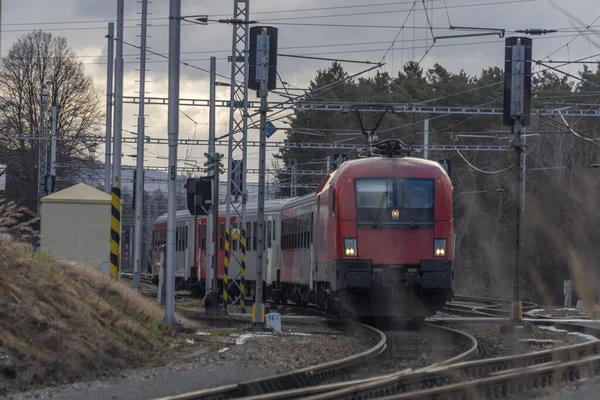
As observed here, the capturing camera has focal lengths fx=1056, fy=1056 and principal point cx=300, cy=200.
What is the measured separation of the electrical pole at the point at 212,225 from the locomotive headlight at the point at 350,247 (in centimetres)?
474

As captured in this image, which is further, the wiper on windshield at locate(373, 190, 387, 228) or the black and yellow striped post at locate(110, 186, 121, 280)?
the black and yellow striped post at locate(110, 186, 121, 280)

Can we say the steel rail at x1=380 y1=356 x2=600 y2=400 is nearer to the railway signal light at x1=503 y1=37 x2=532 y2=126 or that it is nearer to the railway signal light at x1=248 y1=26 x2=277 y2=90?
the railway signal light at x1=248 y1=26 x2=277 y2=90

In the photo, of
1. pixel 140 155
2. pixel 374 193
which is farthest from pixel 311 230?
pixel 140 155

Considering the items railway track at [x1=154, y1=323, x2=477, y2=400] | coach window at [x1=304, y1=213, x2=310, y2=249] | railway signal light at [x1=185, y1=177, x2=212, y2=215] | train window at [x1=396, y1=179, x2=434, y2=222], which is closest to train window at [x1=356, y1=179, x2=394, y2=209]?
train window at [x1=396, y1=179, x2=434, y2=222]

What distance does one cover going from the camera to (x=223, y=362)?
13906mm

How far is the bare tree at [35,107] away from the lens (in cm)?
6328

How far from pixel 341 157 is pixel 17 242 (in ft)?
52.7

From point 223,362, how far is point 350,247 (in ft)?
24.4

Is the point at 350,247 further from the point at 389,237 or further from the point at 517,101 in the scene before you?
the point at 517,101

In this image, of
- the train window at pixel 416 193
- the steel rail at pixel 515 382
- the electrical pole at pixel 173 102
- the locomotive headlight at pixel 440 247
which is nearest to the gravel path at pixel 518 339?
the locomotive headlight at pixel 440 247

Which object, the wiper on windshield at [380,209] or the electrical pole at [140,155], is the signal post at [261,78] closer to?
the wiper on windshield at [380,209]

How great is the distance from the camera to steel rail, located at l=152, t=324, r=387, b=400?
1009cm

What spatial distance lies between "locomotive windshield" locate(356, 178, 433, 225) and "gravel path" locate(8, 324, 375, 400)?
236cm

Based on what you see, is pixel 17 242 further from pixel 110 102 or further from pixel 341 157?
pixel 110 102
